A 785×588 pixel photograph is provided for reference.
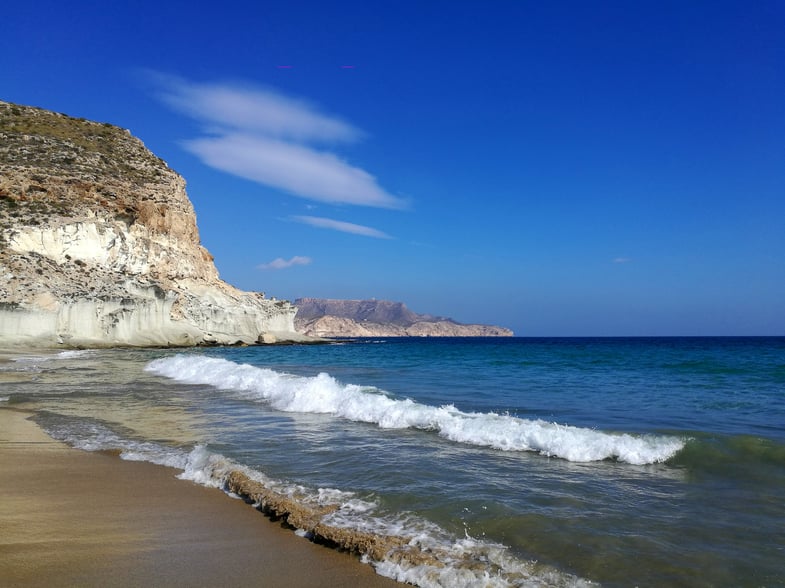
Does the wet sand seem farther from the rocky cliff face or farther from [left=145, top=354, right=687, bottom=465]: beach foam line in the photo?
the rocky cliff face

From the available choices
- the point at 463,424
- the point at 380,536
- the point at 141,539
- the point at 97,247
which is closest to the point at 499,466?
the point at 463,424

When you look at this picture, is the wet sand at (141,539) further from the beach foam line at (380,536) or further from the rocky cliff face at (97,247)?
the rocky cliff face at (97,247)

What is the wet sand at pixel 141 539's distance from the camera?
363cm

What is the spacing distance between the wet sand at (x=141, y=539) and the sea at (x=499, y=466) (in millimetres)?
409

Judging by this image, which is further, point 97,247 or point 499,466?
point 97,247

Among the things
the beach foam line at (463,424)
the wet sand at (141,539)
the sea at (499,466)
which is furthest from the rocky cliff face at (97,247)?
the wet sand at (141,539)

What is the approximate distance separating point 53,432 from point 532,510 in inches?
322

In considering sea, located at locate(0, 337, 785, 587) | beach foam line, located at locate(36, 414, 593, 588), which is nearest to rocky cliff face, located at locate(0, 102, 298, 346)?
sea, located at locate(0, 337, 785, 587)

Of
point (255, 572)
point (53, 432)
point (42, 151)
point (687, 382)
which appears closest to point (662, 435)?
point (255, 572)

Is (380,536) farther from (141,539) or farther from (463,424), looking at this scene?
(463,424)

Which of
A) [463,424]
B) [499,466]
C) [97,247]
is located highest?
[97,247]

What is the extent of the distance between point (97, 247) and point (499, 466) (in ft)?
145

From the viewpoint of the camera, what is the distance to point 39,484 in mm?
5844

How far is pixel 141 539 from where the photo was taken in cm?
432
